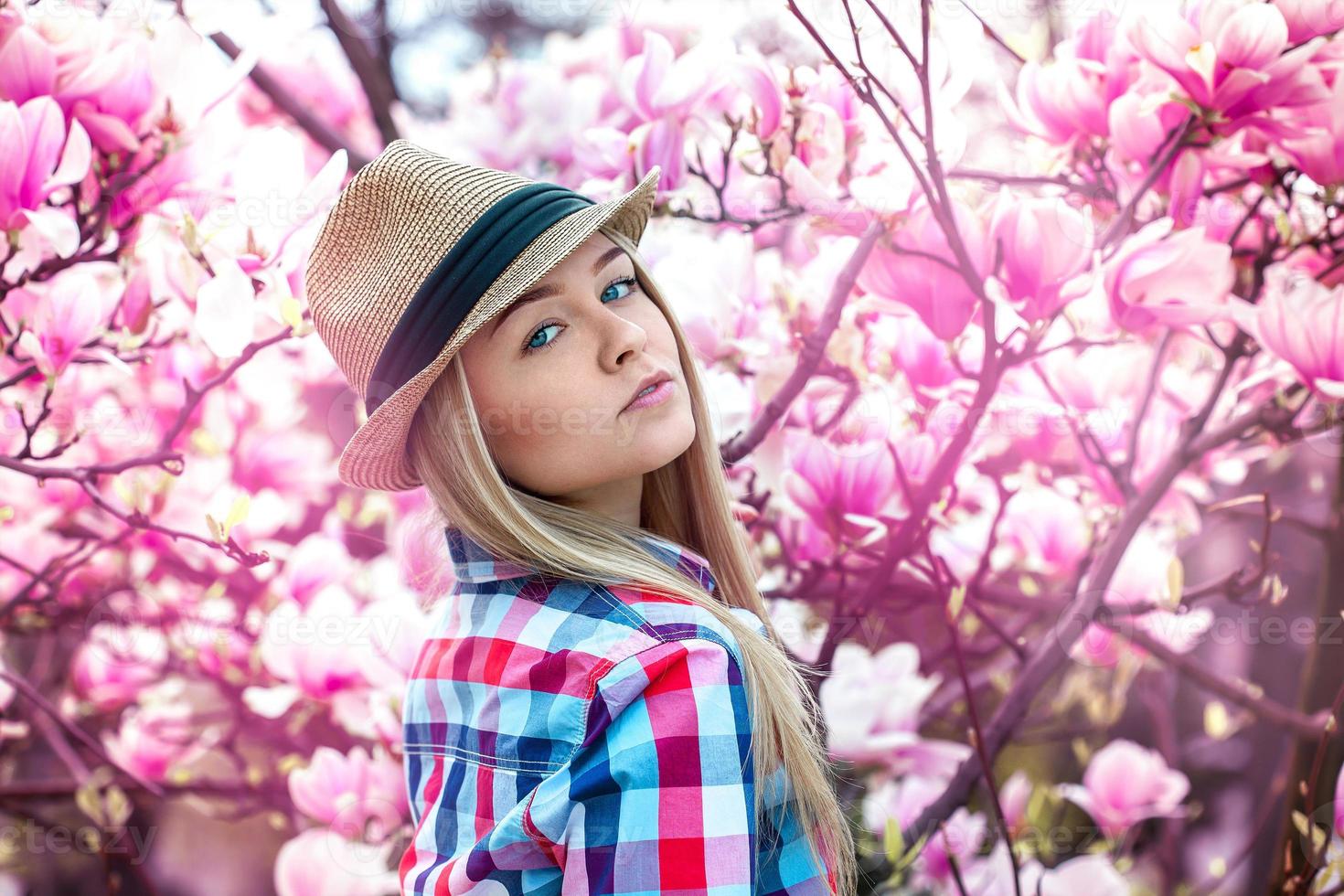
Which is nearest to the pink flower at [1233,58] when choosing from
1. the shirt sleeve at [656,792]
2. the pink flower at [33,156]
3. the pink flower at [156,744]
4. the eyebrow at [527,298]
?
the eyebrow at [527,298]

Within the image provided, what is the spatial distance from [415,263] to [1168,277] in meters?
0.67

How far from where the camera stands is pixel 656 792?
70cm

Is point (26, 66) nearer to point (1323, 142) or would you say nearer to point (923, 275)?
point (923, 275)

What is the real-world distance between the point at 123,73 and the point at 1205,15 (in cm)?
102

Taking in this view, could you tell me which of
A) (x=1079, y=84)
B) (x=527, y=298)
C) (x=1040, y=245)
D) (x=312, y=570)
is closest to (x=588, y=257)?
(x=527, y=298)

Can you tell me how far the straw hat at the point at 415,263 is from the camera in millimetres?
841

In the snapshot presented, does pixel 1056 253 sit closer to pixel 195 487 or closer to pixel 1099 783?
pixel 1099 783

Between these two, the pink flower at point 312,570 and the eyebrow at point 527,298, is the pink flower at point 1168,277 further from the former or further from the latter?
the pink flower at point 312,570

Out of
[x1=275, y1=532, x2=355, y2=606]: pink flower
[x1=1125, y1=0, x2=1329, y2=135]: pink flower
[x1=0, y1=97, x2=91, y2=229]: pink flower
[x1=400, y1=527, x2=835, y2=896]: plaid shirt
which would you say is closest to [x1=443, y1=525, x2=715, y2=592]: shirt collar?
[x1=400, y1=527, x2=835, y2=896]: plaid shirt

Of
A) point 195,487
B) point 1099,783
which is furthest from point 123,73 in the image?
point 1099,783

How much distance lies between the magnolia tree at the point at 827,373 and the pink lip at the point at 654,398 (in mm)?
162

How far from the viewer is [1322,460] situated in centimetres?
209

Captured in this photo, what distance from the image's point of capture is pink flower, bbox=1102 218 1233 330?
35.2 inches

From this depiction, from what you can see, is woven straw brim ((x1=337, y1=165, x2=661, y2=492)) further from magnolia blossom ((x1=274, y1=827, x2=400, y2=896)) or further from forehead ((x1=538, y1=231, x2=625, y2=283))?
magnolia blossom ((x1=274, y1=827, x2=400, y2=896))
